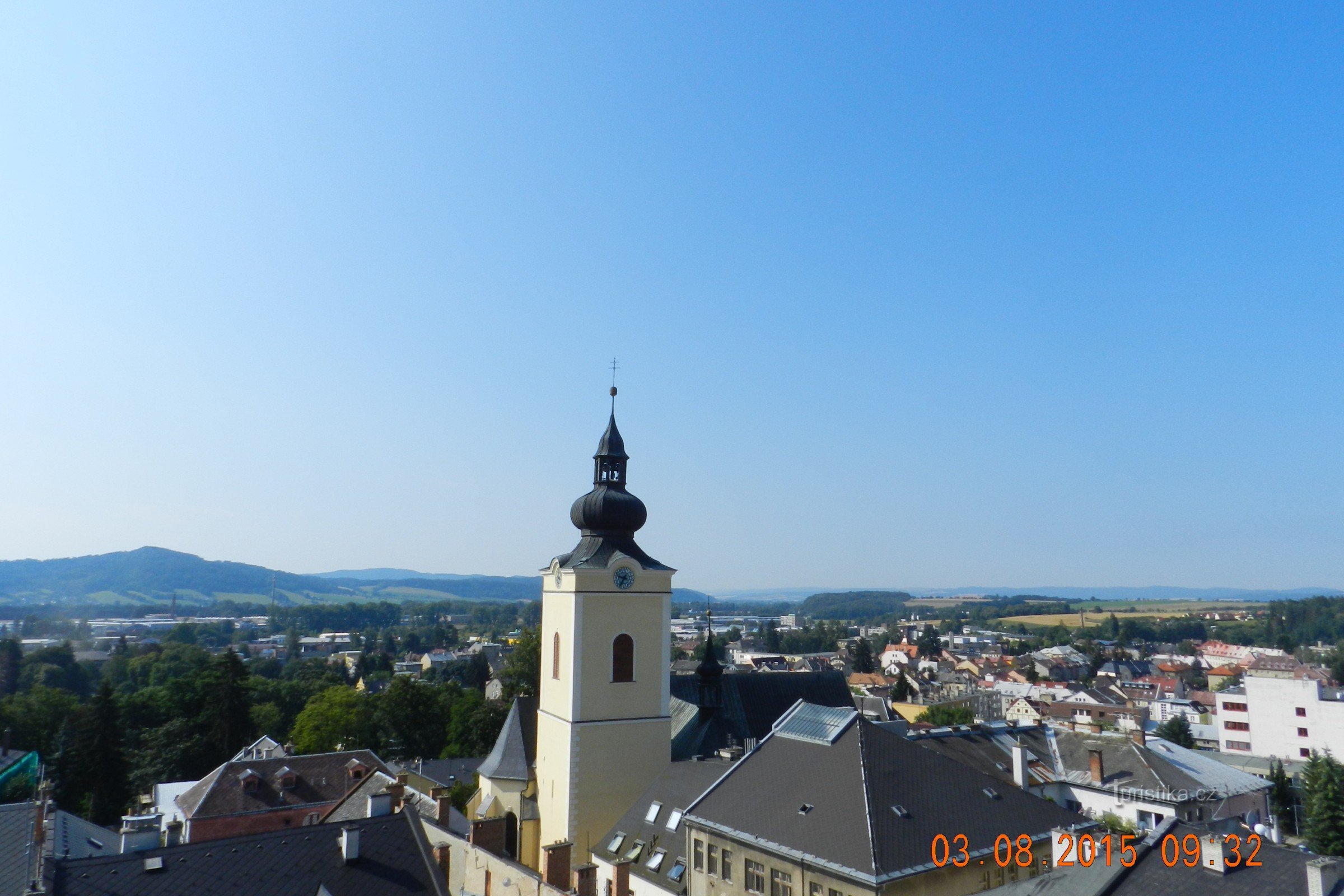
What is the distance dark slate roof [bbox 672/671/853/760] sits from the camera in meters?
34.1

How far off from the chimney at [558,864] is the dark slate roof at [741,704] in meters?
13.8

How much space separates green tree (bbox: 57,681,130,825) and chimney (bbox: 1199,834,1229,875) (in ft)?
176

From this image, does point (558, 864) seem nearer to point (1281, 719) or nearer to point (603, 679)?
point (603, 679)

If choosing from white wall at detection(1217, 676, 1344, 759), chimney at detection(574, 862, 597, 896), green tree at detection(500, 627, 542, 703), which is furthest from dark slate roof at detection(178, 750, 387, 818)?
white wall at detection(1217, 676, 1344, 759)

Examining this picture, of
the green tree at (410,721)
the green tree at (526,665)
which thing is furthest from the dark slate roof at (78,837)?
the green tree at (526,665)

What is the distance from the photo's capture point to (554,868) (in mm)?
19750

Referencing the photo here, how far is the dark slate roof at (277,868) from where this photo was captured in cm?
1598

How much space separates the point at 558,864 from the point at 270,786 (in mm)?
23815

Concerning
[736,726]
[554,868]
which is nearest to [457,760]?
[736,726]

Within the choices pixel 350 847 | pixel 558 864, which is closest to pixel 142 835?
pixel 350 847

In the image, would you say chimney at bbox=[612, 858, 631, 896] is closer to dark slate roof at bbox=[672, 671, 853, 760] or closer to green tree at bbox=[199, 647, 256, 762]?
dark slate roof at bbox=[672, 671, 853, 760]

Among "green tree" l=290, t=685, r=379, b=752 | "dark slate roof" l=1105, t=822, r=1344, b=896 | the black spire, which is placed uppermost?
the black spire

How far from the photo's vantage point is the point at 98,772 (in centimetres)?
5006
